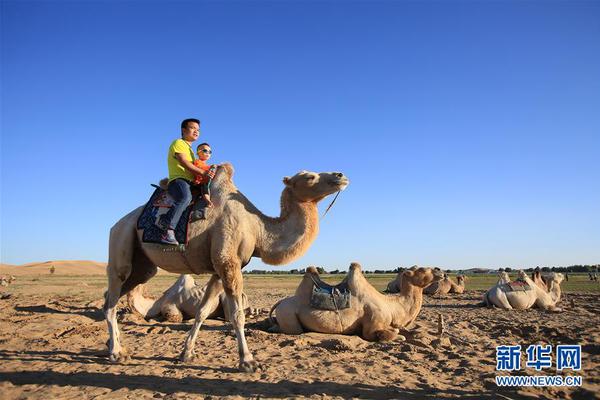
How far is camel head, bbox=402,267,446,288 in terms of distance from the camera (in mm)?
8578

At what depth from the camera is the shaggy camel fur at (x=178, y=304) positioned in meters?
10.1

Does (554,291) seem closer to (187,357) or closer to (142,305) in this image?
(142,305)

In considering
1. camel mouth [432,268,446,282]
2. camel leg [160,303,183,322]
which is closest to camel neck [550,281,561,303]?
camel mouth [432,268,446,282]

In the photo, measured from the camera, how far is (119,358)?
5941 mm

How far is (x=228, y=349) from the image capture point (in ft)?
22.8

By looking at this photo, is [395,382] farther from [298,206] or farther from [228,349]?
[228,349]

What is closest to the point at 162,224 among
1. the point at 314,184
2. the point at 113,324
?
the point at 113,324

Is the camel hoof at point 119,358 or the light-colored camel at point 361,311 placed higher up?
the light-colored camel at point 361,311

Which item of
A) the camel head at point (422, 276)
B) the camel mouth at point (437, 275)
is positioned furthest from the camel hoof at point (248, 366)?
the camel mouth at point (437, 275)

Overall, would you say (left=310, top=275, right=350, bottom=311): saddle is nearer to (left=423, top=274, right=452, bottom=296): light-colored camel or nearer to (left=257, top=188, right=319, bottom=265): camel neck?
(left=257, top=188, right=319, bottom=265): camel neck

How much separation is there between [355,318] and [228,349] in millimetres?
2417

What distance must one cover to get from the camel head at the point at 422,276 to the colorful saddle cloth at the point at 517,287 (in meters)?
7.85

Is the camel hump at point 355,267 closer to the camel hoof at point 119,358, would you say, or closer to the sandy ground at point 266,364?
the sandy ground at point 266,364

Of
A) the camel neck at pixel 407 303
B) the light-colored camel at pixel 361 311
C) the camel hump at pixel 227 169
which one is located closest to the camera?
the camel hump at pixel 227 169
